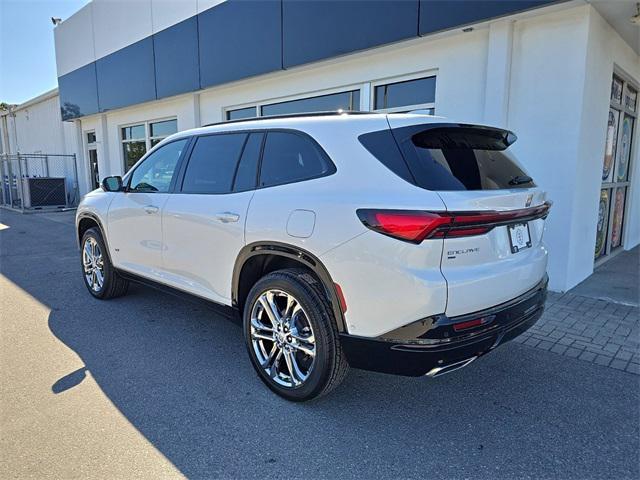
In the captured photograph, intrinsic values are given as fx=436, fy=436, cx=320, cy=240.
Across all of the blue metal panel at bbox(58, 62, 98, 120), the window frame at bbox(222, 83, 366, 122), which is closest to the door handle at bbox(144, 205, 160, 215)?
the window frame at bbox(222, 83, 366, 122)

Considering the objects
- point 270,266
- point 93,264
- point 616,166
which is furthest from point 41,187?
point 616,166

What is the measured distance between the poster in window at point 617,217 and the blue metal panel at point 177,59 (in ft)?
28.5

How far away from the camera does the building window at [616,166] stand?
257 inches

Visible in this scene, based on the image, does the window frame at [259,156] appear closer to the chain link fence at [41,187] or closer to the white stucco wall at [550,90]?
the white stucco wall at [550,90]

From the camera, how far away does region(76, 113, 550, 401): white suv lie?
2.37 m

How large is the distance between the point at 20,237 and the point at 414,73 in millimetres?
9344

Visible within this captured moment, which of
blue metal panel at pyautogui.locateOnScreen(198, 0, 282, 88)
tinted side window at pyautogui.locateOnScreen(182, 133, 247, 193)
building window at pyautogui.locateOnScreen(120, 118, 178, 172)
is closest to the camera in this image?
tinted side window at pyautogui.locateOnScreen(182, 133, 247, 193)

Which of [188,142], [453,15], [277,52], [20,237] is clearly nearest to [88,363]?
[188,142]

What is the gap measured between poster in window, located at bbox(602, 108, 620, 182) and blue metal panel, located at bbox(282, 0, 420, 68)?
323 centimetres

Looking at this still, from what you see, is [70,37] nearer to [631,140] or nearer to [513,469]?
[631,140]

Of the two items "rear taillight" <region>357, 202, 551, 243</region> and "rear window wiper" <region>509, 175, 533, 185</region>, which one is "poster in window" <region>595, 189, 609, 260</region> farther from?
"rear taillight" <region>357, 202, 551, 243</region>

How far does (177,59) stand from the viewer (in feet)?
34.3

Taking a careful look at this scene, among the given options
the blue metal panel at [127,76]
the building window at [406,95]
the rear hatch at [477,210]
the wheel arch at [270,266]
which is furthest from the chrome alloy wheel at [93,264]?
the blue metal panel at [127,76]

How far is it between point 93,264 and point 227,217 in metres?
2.85
